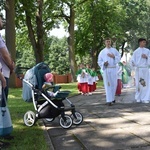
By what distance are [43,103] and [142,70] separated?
488 cm

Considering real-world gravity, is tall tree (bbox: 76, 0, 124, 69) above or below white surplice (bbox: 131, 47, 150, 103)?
above

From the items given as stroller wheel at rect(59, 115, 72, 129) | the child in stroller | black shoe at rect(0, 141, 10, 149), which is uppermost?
the child in stroller

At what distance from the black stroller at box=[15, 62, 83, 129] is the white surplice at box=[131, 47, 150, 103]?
427cm

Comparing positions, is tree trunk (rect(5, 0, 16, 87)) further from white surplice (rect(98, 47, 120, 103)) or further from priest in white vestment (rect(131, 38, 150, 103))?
priest in white vestment (rect(131, 38, 150, 103))

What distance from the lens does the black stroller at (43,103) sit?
619cm

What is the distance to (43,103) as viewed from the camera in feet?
21.2

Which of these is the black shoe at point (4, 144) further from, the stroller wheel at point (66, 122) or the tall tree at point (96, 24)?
the tall tree at point (96, 24)

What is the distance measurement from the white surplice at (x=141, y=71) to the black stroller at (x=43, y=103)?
4.27 meters

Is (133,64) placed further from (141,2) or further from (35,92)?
(141,2)

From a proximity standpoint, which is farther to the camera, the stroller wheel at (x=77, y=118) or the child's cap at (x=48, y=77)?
the child's cap at (x=48, y=77)

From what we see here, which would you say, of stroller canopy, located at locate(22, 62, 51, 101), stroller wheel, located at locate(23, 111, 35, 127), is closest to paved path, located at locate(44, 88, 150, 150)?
stroller wheel, located at locate(23, 111, 35, 127)

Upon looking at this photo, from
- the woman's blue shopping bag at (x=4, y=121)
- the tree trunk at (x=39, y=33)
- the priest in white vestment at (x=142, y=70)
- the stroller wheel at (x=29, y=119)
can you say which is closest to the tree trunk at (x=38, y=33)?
the tree trunk at (x=39, y=33)

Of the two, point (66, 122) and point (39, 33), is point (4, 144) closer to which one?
point (66, 122)

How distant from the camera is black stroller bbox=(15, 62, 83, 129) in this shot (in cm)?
619
